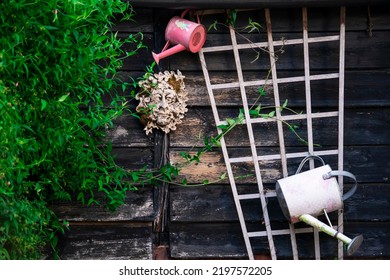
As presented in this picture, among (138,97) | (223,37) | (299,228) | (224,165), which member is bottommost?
(299,228)

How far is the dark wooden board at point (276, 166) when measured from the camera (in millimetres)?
4090

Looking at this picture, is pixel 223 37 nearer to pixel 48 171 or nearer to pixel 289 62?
pixel 289 62

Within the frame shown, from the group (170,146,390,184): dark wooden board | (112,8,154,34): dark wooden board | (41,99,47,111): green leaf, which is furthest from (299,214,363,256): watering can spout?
(41,99,47,111): green leaf

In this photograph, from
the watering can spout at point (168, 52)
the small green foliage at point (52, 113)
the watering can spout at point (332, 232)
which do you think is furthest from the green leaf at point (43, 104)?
the watering can spout at point (332, 232)

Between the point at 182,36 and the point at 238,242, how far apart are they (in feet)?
3.40

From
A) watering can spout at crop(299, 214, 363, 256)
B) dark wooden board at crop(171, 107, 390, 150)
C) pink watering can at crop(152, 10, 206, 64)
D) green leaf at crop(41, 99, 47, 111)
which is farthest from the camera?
dark wooden board at crop(171, 107, 390, 150)

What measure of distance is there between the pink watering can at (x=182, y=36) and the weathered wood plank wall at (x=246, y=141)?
0.26 ft

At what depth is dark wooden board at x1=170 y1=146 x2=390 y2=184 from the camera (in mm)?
4090

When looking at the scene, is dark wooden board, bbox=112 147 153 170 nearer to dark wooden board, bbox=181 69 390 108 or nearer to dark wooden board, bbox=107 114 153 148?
dark wooden board, bbox=107 114 153 148
